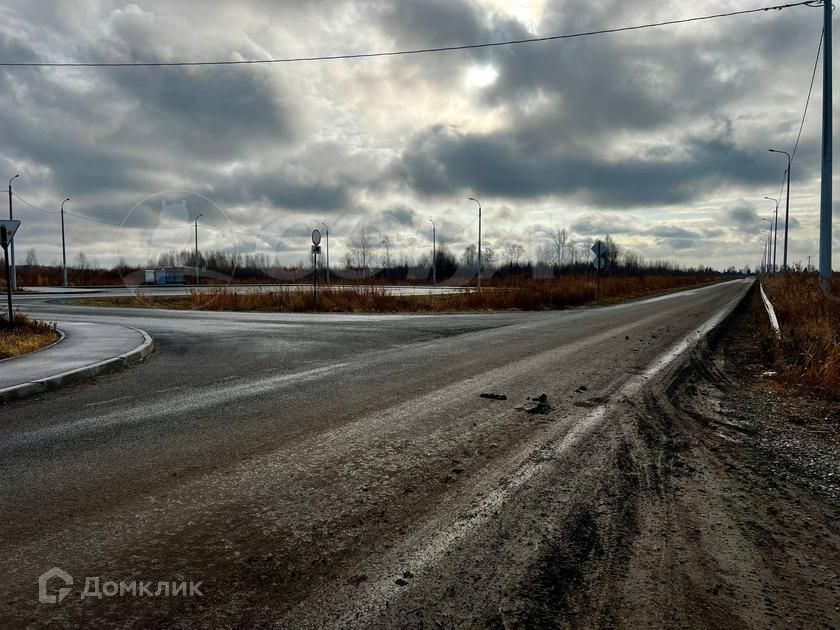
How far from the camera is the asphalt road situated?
2.39m

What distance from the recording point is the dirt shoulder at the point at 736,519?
2.36 metres

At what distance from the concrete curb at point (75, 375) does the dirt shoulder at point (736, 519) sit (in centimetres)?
742

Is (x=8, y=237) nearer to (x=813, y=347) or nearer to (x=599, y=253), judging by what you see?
(x=813, y=347)

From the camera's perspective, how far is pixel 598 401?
6.17 meters

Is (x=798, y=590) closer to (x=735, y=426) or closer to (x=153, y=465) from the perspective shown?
(x=735, y=426)

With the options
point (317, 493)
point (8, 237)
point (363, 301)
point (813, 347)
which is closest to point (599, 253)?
point (363, 301)

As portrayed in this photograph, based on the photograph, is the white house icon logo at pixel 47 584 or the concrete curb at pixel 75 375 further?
the concrete curb at pixel 75 375

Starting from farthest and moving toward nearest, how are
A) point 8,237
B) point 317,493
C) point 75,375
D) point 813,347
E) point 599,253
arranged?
point 599,253
point 8,237
point 813,347
point 75,375
point 317,493

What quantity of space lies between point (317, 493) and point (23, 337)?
11.4 meters
